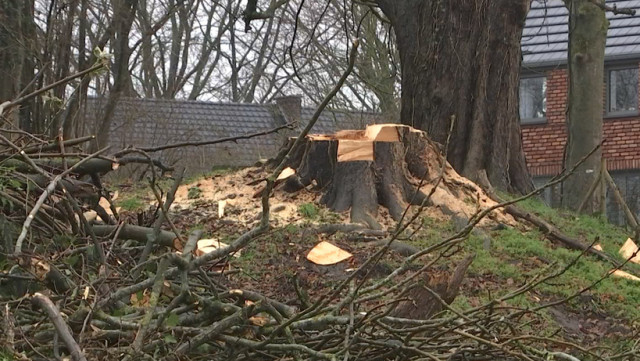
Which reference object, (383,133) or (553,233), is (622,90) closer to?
(553,233)

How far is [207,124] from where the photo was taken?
92.9 feet

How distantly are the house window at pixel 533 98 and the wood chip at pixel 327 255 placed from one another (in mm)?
20387

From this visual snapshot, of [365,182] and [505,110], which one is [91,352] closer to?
[365,182]

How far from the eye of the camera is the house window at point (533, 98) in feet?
89.8

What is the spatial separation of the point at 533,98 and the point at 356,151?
20.0 metres

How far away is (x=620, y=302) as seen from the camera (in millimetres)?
7402

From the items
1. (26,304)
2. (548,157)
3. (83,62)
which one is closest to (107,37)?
(83,62)

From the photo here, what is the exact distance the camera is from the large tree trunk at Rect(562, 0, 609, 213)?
1373cm

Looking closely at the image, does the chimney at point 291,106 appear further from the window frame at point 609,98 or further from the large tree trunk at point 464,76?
the large tree trunk at point 464,76

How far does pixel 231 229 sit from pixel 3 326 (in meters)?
4.23

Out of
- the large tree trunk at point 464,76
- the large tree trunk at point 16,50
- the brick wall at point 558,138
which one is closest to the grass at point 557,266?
the large tree trunk at point 464,76

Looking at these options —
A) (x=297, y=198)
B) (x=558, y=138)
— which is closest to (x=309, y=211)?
(x=297, y=198)

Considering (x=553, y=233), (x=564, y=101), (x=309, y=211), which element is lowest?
(x=553, y=233)

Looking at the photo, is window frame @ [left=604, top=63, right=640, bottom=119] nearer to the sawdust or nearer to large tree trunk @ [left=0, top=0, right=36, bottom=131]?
large tree trunk @ [left=0, top=0, right=36, bottom=131]
